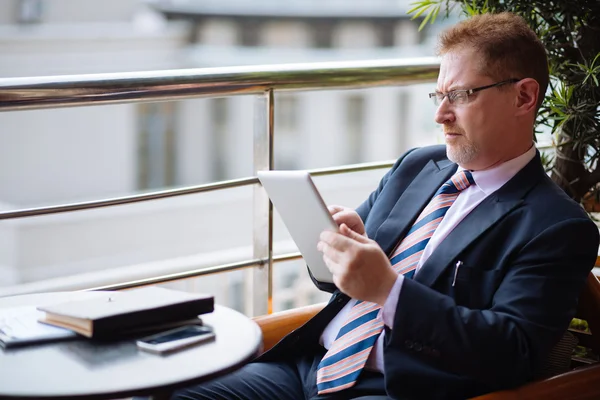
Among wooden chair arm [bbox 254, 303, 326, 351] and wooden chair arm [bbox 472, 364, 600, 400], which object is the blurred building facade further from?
wooden chair arm [bbox 472, 364, 600, 400]

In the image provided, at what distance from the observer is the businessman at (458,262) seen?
140 cm

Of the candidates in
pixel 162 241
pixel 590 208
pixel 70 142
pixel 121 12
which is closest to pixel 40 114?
pixel 70 142

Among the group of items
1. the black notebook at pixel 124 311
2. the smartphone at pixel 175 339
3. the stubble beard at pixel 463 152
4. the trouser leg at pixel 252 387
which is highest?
the stubble beard at pixel 463 152

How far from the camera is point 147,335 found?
4.39 ft

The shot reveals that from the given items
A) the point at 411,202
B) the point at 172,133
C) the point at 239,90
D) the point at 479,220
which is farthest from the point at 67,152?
the point at 479,220

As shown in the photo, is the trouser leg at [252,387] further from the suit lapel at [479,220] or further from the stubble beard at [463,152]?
the stubble beard at [463,152]

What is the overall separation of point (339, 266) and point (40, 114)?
Answer: 17604mm

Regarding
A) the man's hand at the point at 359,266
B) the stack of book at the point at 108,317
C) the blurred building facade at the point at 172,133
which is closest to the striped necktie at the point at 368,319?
the man's hand at the point at 359,266

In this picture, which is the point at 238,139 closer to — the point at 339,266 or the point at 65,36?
the point at 65,36

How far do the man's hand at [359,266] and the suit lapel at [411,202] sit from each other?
30 centimetres

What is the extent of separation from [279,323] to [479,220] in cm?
52

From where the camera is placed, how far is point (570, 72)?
7.07 feet

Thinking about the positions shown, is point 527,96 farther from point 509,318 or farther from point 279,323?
point 279,323

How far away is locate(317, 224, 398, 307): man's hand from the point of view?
1.38 m
